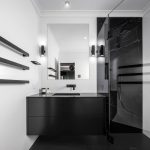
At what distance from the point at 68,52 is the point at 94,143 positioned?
1826 mm

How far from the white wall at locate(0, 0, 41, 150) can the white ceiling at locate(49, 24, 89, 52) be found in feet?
2.02

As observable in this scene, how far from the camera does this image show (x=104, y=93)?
2.32 meters

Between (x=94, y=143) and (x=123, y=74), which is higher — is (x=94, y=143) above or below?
below

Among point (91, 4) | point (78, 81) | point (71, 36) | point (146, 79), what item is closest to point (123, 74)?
point (146, 79)

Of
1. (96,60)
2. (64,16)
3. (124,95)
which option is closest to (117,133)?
(124,95)

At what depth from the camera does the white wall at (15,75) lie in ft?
4.65

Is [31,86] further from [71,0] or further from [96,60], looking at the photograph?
[71,0]

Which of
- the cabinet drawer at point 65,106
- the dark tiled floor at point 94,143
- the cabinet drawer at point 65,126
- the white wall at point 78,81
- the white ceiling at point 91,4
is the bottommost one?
the dark tiled floor at point 94,143

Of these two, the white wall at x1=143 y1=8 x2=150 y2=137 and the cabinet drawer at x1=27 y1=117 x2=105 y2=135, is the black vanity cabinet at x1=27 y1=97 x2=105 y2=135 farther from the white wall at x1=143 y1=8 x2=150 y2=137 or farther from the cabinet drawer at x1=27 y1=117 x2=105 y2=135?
the white wall at x1=143 y1=8 x2=150 y2=137

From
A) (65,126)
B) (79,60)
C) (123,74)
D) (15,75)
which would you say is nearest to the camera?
(15,75)

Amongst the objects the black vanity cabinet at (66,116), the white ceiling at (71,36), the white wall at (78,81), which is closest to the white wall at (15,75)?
the black vanity cabinet at (66,116)

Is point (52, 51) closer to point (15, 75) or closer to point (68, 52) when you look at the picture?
point (68, 52)

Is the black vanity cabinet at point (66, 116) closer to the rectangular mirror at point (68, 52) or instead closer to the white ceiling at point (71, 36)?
the rectangular mirror at point (68, 52)

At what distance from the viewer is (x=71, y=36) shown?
2846mm
